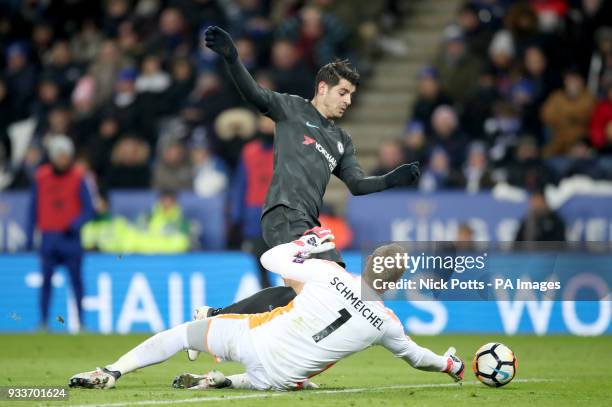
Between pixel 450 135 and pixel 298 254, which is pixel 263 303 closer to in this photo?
pixel 298 254

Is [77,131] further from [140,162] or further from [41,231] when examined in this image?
[41,231]

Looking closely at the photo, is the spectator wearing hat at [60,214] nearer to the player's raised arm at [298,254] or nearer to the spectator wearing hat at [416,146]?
the spectator wearing hat at [416,146]

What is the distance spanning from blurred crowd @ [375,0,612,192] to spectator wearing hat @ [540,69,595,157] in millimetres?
13

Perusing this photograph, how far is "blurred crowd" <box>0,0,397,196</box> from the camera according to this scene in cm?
1909

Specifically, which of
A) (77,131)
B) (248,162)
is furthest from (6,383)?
(77,131)

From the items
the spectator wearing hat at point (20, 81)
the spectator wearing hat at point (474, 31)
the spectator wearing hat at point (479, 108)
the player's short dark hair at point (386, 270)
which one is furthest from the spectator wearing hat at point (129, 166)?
the player's short dark hair at point (386, 270)

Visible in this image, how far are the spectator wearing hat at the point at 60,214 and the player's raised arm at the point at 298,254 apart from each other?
296 inches

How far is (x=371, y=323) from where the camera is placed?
28.6 ft

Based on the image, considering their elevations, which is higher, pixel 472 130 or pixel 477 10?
pixel 477 10

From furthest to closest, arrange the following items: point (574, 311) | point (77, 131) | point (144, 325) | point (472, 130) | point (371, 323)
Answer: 1. point (77, 131)
2. point (472, 130)
3. point (144, 325)
4. point (574, 311)
5. point (371, 323)

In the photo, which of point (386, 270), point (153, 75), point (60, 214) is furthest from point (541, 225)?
point (386, 270)

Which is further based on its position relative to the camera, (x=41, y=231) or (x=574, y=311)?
(x=41, y=231)

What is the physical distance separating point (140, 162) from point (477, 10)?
5.28 metres

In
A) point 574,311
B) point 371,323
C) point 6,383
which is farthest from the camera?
point 574,311
